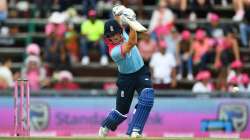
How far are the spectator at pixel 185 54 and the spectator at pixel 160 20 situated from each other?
1.80 ft

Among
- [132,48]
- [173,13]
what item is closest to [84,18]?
[173,13]

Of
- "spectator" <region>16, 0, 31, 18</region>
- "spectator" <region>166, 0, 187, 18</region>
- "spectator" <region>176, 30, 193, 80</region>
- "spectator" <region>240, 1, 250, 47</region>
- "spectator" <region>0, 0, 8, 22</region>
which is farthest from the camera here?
"spectator" <region>16, 0, 31, 18</region>

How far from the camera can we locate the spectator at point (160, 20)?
22938 millimetres

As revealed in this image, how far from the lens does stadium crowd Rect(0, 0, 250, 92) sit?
71.5 feet

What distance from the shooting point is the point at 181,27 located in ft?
78.7

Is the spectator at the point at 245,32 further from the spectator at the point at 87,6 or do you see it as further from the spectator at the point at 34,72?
the spectator at the point at 34,72

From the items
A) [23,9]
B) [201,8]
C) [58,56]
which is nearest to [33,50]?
[58,56]

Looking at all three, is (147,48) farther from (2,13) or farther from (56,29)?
(2,13)

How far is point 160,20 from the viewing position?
76.4 ft

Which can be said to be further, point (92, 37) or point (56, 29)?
point (56, 29)

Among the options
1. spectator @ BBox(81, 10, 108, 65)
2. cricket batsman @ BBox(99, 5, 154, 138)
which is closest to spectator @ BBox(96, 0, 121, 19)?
spectator @ BBox(81, 10, 108, 65)

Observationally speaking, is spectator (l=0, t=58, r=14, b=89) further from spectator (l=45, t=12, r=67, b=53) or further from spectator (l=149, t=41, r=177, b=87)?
spectator (l=149, t=41, r=177, b=87)

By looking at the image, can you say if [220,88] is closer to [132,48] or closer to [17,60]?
[17,60]

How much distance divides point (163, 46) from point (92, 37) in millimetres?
2039
